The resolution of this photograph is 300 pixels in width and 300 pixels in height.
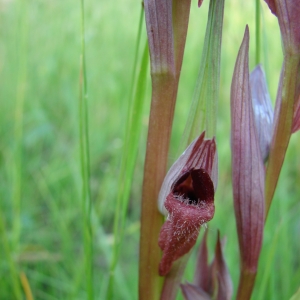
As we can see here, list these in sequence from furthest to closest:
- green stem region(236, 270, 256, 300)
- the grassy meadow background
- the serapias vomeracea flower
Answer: the grassy meadow background < green stem region(236, 270, 256, 300) < the serapias vomeracea flower

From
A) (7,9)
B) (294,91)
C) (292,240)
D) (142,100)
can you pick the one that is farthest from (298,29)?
(7,9)

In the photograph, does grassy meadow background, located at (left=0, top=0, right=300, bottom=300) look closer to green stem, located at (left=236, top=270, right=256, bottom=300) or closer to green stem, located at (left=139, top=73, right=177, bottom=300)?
green stem, located at (left=236, top=270, right=256, bottom=300)

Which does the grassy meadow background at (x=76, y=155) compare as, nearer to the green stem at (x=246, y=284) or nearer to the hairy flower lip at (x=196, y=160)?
the green stem at (x=246, y=284)

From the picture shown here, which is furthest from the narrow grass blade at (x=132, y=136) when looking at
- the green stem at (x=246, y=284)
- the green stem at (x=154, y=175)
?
the green stem at (x=246, y=284)

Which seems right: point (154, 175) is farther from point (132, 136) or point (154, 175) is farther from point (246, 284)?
point (246, 284)

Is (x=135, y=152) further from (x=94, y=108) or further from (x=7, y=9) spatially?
(x=7, y=9)

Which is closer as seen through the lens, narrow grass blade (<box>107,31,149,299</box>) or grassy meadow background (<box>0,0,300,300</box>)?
narrow grass blade (<box>107,31,149,299</box>)

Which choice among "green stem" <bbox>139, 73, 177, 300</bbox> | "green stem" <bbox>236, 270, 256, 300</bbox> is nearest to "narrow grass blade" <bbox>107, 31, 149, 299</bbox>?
"green stem" <bbox>139, 73, 177, 300</bbox>
